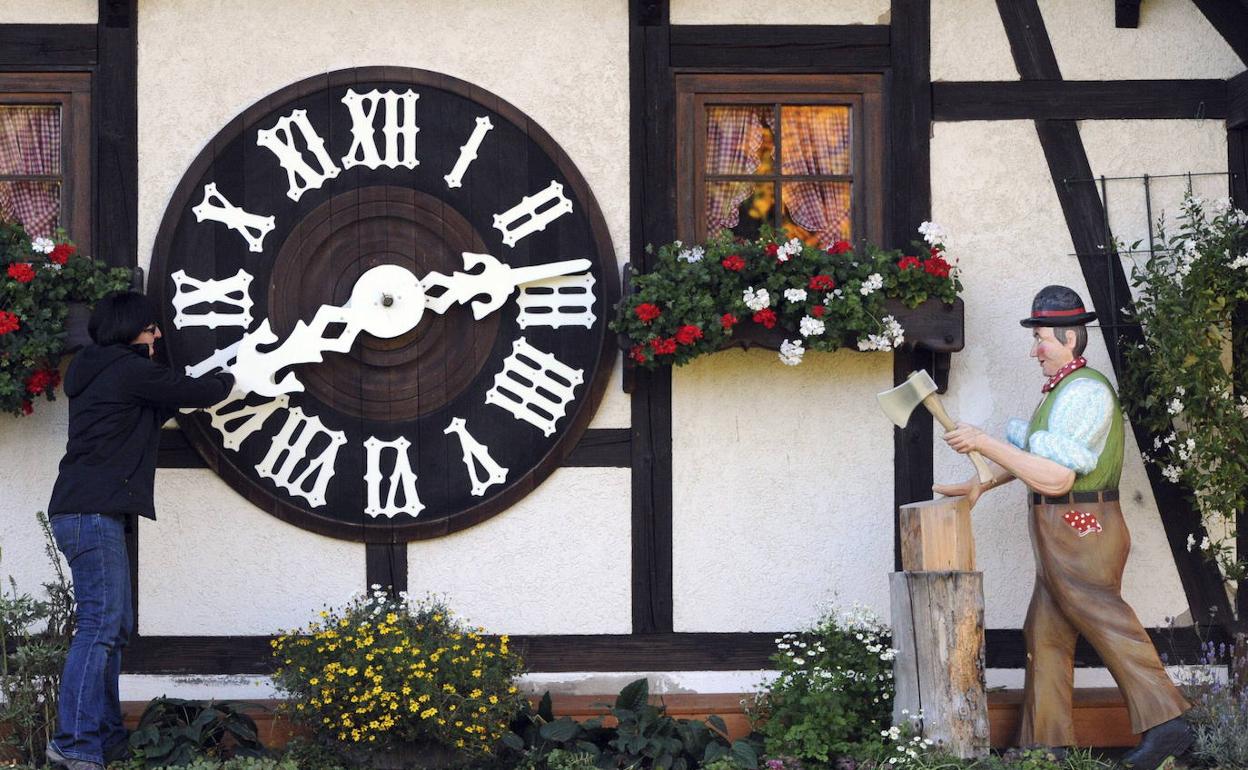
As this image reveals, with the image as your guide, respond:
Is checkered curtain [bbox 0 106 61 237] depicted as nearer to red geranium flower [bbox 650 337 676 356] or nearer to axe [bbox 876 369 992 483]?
red geranium flower [bbox 650 337 676 356]

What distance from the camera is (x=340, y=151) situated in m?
6.96

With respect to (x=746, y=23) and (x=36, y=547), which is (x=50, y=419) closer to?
(x=36, y=547)

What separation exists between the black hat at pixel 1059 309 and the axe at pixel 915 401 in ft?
1.82

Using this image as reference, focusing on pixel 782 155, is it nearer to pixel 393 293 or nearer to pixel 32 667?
pixel 393 293

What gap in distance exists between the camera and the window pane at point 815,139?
23.3 feet

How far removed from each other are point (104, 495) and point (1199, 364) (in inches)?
169

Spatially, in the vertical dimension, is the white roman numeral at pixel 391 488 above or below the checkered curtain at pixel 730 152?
below

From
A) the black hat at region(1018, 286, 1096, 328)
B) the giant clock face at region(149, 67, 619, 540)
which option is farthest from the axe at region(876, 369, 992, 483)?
the giant clock face at region(149, 67, 619, 540)

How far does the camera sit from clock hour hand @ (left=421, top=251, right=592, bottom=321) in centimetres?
688

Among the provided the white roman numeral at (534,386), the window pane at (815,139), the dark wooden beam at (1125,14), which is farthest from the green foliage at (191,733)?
the dark wooden beam at (1125,14)

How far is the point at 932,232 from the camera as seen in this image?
6820 mm

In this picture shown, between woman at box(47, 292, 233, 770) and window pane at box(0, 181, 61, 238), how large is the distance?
0.81 metres

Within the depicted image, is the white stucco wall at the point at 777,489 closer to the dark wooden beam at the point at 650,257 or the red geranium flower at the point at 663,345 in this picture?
the dark wooden beam at the point at 650,257

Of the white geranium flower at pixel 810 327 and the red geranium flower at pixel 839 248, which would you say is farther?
the red geranium flower at pixel 839 248
